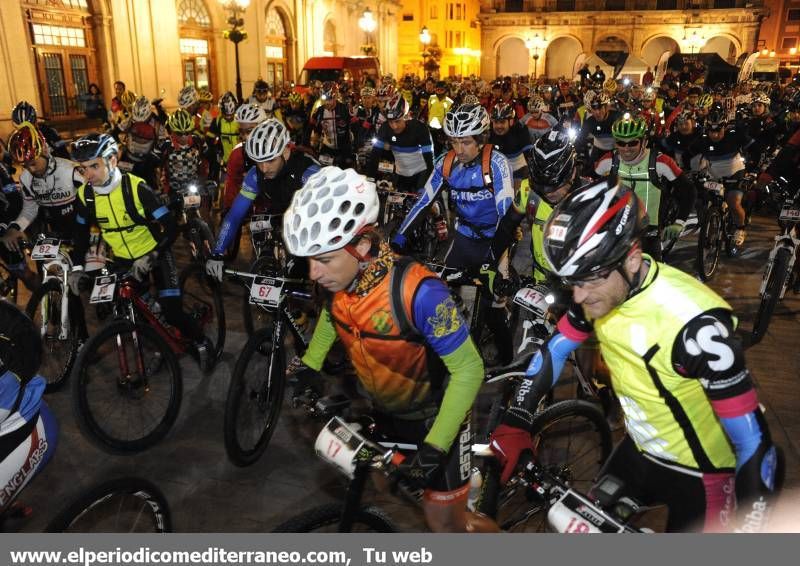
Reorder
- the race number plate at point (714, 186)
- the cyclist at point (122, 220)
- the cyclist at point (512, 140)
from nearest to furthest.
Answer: the cyclist at point (122, 220) → the race number plate at point (714, 186) → the cyclist at point (512, 140)

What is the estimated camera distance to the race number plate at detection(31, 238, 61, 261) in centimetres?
530

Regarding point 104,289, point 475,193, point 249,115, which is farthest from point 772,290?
point 249,115

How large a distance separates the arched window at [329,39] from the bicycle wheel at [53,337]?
35.7 meters

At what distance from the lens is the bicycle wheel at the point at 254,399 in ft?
14.0

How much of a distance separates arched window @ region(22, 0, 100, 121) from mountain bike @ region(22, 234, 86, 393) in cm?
1559

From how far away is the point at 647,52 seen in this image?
76.9 meters

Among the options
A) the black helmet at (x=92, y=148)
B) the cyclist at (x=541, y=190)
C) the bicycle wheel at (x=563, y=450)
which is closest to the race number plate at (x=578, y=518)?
the bicycle wheel at (x=563, y=450)

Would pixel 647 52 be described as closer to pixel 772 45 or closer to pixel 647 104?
pixel 772 45

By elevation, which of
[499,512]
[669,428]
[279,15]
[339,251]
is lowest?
[499,512]

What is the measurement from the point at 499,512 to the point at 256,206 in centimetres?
497

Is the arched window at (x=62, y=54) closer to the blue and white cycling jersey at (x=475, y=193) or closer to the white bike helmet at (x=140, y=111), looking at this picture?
the white bike helmet at (x=140, y=111)

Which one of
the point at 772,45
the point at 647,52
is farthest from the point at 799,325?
the point at 772,45

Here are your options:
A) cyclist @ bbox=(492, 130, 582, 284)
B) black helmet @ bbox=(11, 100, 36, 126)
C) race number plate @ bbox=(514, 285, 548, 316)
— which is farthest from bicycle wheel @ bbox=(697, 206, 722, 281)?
black helmet @ bbox=(11, 100, 36, 126)

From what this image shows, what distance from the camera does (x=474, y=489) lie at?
2.86 meters
